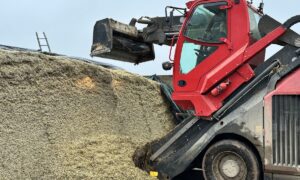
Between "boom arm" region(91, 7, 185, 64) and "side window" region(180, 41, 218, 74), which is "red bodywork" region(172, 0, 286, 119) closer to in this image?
"side window" region(180, 41, 218, 74)

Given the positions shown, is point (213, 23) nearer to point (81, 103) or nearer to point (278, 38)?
point (278, 38)

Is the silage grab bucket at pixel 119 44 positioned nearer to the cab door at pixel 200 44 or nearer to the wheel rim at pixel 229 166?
the cab door at pixel 200 44

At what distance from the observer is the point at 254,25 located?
6.35 metres

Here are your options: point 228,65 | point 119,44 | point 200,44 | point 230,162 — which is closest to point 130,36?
point 119,44

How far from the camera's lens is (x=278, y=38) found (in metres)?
5.93

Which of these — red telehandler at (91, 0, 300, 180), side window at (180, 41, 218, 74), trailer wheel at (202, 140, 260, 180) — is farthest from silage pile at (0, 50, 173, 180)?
side window at (180, 41, 218, 74)

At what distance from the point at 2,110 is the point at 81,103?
1.25 metres

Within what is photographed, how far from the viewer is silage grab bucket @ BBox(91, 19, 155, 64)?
22.4ft

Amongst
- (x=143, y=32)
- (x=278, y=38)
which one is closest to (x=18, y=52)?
(x=143, y=32)

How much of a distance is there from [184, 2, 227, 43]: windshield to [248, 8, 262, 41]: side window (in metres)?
0.36

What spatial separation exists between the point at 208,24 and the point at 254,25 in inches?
24.1

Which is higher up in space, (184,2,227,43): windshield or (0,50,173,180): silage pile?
(184,2,227,43): windshield

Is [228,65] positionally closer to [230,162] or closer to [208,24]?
[208,24]

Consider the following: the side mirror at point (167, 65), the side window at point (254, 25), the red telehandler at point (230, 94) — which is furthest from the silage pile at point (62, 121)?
the side window at point (254, 25)
